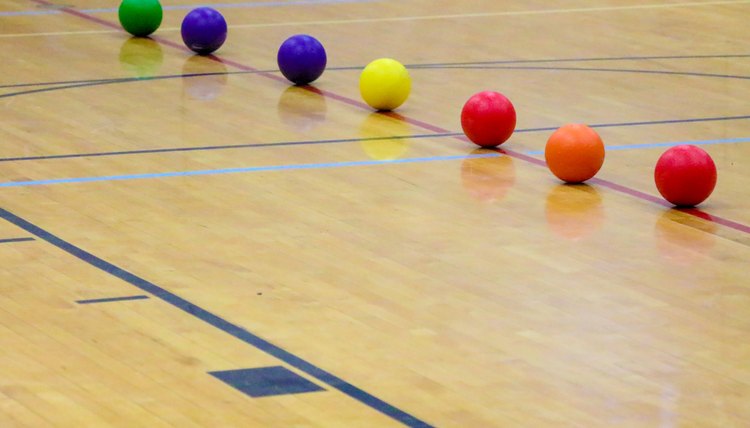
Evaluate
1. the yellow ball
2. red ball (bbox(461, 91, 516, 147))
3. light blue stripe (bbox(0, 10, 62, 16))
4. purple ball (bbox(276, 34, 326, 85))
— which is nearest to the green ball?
light blue stripe (bbox(0, 10, 62, 16))

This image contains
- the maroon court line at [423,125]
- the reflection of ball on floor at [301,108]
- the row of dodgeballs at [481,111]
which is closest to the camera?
the maroon court line at [423,125]

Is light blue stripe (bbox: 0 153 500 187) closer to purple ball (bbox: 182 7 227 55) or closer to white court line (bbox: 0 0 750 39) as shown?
purple ball (bbox: 182 7 227 55)

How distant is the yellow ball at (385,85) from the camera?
10.5 m

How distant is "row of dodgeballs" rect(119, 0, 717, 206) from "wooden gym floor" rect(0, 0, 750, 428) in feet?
0.41

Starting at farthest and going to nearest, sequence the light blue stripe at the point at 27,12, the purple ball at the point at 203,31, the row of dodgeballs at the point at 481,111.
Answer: the light blue stripe at the point at 27,12, the purple ball at the point at 203,31, the row of dodgeballs at the point at 481,111

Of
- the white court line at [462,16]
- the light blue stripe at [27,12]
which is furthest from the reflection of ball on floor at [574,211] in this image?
the light blue stripe at [27,12]

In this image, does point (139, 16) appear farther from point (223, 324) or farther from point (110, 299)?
point (223, 324)

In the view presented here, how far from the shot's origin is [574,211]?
823cm

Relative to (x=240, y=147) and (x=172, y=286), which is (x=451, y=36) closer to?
(x=240, y=147)

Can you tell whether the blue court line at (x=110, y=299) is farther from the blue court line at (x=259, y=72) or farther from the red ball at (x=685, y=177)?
the blue court line at (x=259, y=72)

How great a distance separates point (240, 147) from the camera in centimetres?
934

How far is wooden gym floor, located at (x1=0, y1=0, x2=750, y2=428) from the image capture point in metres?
5.55

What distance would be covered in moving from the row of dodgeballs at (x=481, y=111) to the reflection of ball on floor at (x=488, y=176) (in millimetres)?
255

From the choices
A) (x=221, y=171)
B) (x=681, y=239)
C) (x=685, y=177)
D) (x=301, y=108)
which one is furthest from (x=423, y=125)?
(x=681, y=239)
